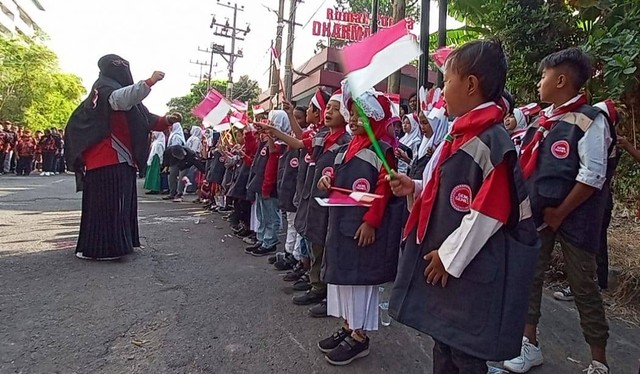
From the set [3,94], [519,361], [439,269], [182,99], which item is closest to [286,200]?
[519,361]

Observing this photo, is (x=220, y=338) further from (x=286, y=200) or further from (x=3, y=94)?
(x=3, y=94)

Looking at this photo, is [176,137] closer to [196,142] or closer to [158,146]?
[196,142]

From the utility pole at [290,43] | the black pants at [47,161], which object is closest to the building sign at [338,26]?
the utility pole at [290,43]

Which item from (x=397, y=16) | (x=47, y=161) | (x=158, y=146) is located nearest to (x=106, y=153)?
(x=397, y=16)

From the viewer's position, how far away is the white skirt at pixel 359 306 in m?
2.82

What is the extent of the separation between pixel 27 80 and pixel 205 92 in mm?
13302

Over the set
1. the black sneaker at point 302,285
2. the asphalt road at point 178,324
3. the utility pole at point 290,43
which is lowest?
the asphalt road at point 178,324

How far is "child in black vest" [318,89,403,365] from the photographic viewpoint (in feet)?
9.02

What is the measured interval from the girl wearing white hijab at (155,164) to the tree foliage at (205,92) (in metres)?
22.0

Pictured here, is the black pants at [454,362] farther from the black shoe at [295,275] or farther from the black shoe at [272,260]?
the black shoe at [272,260]

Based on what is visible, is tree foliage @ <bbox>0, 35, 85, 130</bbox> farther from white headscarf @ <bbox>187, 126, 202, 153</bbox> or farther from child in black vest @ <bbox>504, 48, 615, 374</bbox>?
child in black vest @ <bbox>504, 48, 615, 374</bbox>

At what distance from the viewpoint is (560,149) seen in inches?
102

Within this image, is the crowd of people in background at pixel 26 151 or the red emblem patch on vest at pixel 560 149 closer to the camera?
the red emblem patch on vest at pixel 560 149

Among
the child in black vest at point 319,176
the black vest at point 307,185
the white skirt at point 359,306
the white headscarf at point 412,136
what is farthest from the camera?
the white headscarf at point 412,136
